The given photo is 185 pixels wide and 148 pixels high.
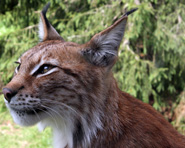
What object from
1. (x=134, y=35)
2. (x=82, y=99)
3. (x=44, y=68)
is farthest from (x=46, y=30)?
(x=134, y=35)

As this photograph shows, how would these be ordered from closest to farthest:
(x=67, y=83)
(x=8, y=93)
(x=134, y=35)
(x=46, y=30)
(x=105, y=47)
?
(x=8, y=93), (x=67, y=83), (x=105, y=47), (x=46, y=30), (x=134, y=35)

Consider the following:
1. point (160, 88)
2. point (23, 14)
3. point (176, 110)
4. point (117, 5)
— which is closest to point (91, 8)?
point (117, 5)

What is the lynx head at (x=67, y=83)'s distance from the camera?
7.00 feet

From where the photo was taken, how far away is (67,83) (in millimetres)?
2229

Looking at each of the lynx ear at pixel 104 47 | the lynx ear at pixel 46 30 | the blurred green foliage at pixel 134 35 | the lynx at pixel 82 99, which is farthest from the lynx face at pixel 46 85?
the blurred green foliage at pixel 134 35

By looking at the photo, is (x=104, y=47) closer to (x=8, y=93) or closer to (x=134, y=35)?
(x=8, y=93)

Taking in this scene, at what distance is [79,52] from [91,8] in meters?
4.34

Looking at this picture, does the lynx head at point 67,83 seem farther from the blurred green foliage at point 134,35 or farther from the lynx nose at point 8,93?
the blurred green foliage at point 134,35

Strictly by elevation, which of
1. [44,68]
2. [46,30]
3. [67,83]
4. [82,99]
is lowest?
[82,99]

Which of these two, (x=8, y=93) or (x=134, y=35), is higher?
(x=8, y=93)

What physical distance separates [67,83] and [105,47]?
509 mm

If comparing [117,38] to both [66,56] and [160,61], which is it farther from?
[160,61]

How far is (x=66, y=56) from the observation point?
2.34 metres

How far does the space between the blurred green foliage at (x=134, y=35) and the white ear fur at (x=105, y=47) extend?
9.99 feet
